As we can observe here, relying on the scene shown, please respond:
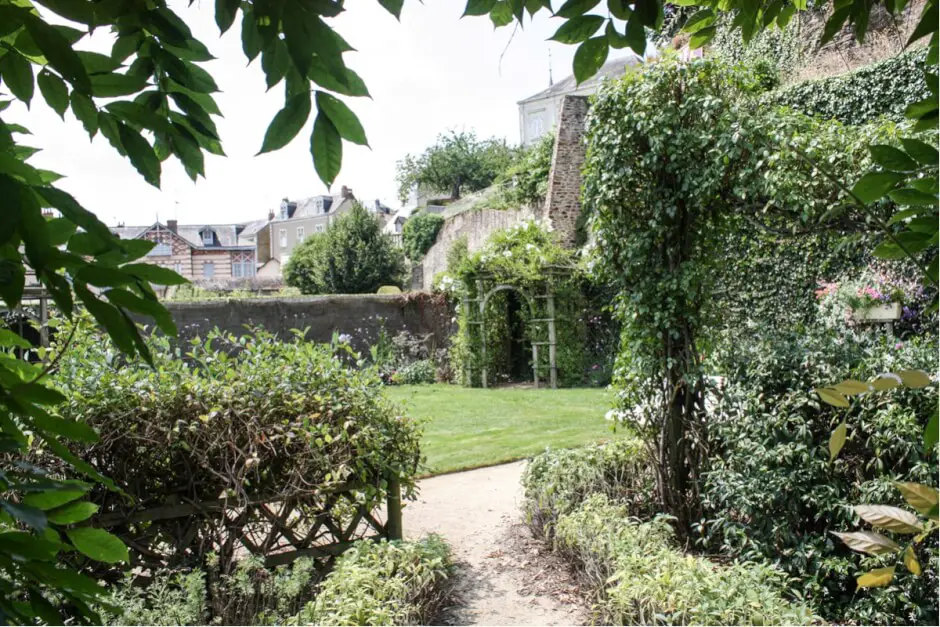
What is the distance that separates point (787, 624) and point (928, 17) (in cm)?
245

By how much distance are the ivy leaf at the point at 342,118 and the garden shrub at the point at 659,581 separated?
2775mm

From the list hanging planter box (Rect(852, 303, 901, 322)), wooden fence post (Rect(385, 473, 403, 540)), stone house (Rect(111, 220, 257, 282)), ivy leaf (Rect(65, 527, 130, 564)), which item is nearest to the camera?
ivy leaf (Rect(65, 527, 130, 564))

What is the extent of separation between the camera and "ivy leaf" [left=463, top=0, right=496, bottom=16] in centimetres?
146

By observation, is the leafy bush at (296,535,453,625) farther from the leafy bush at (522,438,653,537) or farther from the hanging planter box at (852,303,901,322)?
the hanging planter box at (852,303,901,322)

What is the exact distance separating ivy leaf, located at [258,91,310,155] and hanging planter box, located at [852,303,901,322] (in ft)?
30.7

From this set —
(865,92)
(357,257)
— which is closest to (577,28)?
(865,92)

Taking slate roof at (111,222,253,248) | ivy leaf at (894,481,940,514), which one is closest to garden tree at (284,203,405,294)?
ivy leaf at (894,481,940,514)

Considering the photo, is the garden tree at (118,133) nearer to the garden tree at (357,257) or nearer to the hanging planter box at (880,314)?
the hanging planter box at (880,314)

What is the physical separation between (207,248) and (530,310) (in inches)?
1854

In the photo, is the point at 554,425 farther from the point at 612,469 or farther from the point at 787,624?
A: the point at 787,624

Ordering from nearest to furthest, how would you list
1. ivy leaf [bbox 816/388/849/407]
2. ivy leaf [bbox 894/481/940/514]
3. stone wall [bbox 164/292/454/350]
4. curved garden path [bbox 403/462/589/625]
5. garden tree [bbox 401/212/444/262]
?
ivy leaf [bbox 894/481/940/514] → ivy leaf [bbox 816/388/849/407] → curved garden path [bbox 403/462/589/625] → stone wall [bbox 164/292/454/350] → garden tree [bbox 401/212/444/262]

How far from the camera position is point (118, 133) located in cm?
129

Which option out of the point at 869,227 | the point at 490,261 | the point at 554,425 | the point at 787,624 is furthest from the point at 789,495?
the point at 490,261

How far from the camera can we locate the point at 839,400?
0.94 meters
